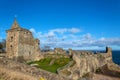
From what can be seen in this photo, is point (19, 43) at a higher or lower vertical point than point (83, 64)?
higher

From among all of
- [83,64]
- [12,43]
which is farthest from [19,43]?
[83,64]

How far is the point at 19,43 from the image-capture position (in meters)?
31.5

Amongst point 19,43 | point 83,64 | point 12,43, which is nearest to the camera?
point 19,43

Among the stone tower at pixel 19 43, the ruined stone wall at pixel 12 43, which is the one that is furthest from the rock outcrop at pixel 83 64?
the ruined stone wall at pixel 12 43

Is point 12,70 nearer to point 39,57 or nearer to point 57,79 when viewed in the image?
point 57,79

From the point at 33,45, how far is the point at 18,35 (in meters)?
5.93

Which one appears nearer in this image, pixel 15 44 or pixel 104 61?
pixel 15 44

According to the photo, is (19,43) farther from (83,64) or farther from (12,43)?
(83,64)

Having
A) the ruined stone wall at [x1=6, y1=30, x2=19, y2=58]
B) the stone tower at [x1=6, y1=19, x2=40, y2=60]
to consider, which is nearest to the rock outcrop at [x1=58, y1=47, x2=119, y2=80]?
the stone tower at [x1=6, y1=19, x2=40, y2=60]

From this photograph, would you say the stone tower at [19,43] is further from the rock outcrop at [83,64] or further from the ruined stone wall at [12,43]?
the rock outcrop at [83,64]

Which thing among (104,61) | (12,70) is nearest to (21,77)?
(12,70)

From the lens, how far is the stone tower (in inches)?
1240

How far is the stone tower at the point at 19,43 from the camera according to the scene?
31484 mm

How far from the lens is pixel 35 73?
13.3 m
